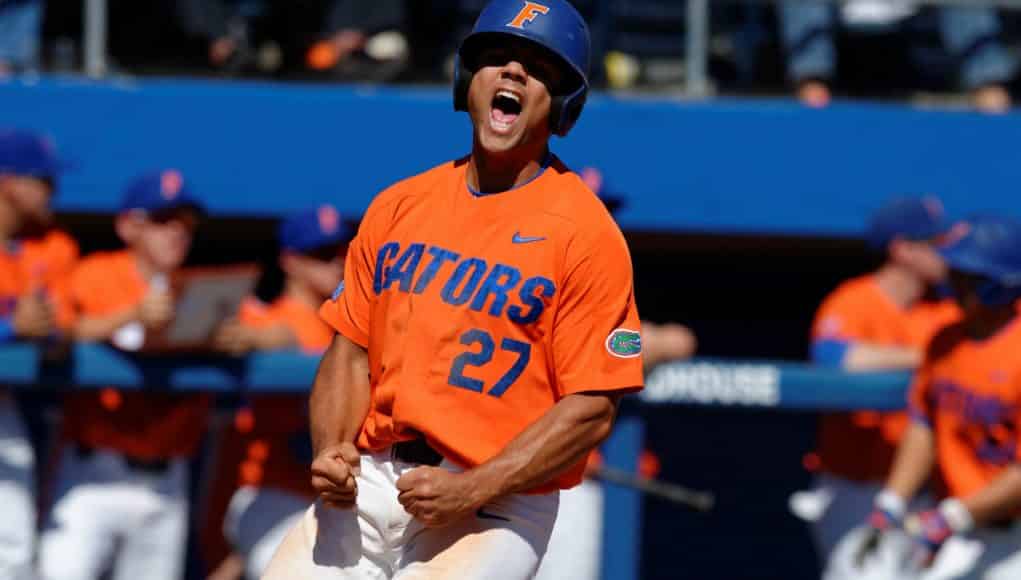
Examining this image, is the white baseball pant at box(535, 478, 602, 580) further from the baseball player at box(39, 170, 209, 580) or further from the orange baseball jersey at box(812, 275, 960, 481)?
the baseball player at box(39, 170, 209, 580)

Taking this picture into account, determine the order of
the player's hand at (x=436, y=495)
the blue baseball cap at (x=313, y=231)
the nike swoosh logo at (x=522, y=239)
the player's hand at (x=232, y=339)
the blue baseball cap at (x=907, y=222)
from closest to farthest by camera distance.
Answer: the player's hand at (x=436, y=495)
the nike swoosh logo at (x=522, y=239)
the player's hand at (x=232, y=339)
the blue baseball cap at (x=313, y=231)
the blue baseball cap at (x=907, y=222)

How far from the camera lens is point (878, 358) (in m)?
5.63

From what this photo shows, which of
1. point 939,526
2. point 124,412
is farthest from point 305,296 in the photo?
point 939,526

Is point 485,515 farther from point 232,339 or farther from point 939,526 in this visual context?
point 939,526

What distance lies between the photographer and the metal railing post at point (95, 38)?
6.53 meters

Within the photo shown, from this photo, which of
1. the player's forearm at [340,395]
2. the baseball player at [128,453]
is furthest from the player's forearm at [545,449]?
the baseball player at [128,453]

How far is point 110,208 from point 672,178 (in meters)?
2.18

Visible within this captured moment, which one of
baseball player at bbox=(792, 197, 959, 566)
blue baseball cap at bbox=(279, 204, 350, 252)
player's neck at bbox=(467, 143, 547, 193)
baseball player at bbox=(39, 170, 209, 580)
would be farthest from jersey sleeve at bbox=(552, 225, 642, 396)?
baseball player at bbox=(792, 197, 959, 566)

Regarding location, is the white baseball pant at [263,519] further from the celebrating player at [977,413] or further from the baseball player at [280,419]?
the celebrating player at [977,413]

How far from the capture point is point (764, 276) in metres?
7.48

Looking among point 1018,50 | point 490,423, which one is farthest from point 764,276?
point 490,423

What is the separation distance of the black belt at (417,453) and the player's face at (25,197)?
2416 millimetres

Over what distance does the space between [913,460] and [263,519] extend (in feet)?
6.75

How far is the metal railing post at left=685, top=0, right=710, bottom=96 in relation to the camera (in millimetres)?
6809
